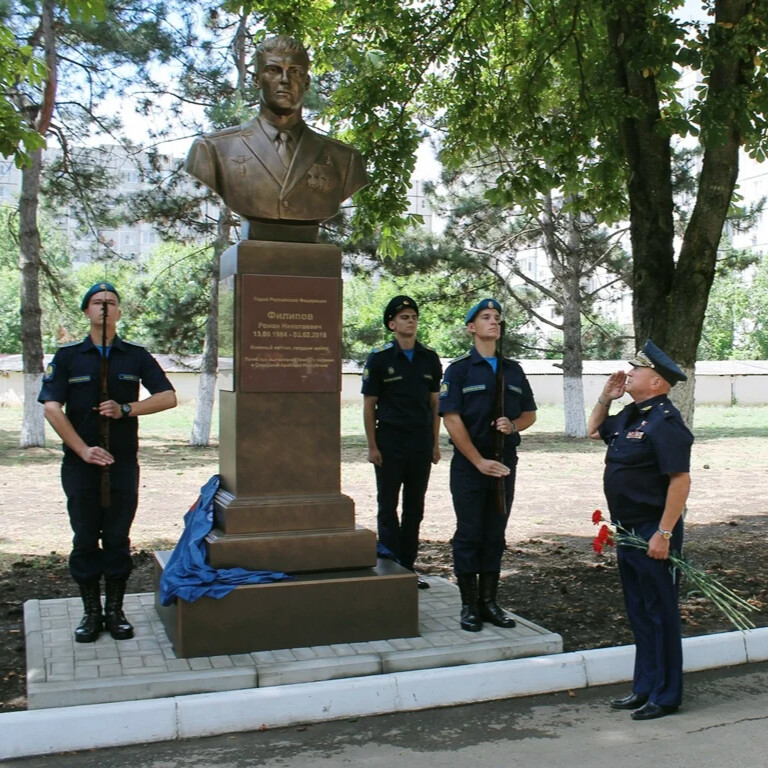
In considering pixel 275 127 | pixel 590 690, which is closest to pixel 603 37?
pixel 275 127

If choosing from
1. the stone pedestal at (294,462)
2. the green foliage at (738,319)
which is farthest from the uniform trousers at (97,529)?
the green foliage at (738,319)

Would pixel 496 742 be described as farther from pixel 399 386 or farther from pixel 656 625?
pixel 399 386

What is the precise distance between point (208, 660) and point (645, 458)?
238 cm

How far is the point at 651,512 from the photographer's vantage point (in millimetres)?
4445

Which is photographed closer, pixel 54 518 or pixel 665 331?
pixel 665 331

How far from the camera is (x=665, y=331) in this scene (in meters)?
7.15

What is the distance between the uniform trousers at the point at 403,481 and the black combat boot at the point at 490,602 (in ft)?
2.84

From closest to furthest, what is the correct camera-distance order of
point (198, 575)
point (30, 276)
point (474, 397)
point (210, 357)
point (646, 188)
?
point (198, 575) → point (474, 397) → point (646, 188) → point (30, 276) → point (210, 357)

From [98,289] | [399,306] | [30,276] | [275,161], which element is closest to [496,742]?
[399,306]

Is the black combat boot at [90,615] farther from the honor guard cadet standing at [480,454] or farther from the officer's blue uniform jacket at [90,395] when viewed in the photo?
the honor guard cadet standing at [480,454]

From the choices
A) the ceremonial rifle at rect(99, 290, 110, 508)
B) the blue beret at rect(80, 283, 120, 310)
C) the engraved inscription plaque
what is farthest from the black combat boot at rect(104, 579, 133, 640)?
the blue beret at rect(80, 283, 120, 310)

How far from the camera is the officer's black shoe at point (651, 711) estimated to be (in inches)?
173

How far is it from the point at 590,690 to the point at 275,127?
11.8 feet

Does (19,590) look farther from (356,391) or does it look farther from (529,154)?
(356,391)
